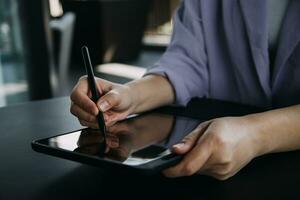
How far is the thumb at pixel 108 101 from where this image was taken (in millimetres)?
596

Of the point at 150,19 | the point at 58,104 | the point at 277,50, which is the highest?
the point at 277,50

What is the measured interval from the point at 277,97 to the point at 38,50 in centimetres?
189

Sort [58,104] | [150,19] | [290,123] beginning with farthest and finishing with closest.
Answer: [150,19]
[58,104]
[290,123]

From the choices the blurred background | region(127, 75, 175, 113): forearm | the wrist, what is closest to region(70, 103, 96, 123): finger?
region(127, 75, 175, 113): forearm

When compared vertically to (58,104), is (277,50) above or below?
above

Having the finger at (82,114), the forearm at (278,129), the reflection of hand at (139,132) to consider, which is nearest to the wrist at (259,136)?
the forearm at (278,129)

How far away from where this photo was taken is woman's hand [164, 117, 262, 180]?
1.43ft

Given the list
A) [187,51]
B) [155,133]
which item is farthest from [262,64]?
[155,133]

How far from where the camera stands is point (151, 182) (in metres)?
0.47

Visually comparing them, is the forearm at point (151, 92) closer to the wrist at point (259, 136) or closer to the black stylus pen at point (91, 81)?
the black stylus pen at point (91, 81)

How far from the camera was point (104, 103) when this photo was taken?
604mm

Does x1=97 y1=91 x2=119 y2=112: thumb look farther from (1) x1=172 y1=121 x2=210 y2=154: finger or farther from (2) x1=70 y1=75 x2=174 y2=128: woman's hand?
(1) x1=172 y1=121 x2=210 y2=154: finger

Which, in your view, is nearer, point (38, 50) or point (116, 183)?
point (116, 183)

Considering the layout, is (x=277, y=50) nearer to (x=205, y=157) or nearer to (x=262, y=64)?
(x=262, y=64)
